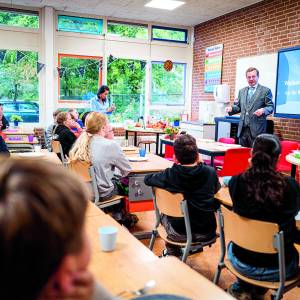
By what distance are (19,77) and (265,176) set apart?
7.15 m

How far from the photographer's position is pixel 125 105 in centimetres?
906

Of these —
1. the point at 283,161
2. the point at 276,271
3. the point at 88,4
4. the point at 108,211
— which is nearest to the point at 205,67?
the point at 88,4

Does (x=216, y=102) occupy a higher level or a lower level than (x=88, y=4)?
lower

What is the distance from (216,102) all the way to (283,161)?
3.23m

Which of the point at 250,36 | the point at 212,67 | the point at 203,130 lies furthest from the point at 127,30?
the point at 203,130

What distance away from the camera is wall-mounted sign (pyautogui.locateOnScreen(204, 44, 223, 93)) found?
8.30 meters

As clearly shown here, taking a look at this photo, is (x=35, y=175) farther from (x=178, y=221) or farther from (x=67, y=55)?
(x=67, y=55)

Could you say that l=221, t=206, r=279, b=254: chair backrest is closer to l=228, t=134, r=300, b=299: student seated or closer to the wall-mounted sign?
l=228, t=134, r=300, b=299: student seated

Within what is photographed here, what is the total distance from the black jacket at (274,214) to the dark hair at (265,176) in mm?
31

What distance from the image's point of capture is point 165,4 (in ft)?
24.4

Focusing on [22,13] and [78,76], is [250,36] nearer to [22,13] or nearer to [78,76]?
[78,76]

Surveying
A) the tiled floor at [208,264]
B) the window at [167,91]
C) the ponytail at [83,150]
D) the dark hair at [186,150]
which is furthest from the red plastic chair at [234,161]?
the window at [167,91]

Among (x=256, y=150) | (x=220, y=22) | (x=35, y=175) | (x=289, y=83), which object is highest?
(x=220, y=22)

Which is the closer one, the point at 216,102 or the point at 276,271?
the point at 276,271
